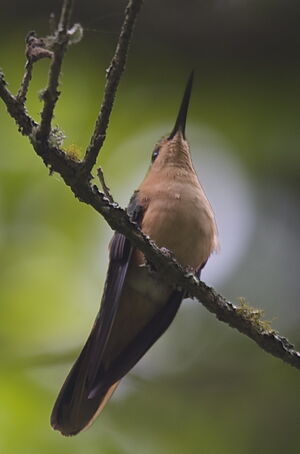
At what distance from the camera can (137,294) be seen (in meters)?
3.80

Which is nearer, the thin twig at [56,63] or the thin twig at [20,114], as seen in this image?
the thin twig at [56,63]

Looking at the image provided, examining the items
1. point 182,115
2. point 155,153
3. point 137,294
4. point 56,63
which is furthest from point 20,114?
point 155,153

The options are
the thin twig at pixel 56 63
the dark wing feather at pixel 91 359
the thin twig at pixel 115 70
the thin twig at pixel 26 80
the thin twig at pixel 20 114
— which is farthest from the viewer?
the dark wing feather at pixel 91 359

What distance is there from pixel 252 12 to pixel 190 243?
1.03m

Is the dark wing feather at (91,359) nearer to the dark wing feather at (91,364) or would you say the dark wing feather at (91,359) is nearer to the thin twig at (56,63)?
the dark wing feather at (91,364)

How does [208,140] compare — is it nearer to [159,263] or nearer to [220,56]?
[220,56]

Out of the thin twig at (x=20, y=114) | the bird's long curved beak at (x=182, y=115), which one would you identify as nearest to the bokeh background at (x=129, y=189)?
the bird's long curved beak at (x=182, y=115)

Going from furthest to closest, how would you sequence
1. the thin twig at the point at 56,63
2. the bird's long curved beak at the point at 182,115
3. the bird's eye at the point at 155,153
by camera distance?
the bird's eye at the point at 155,153 → the bird's long curved beak at the point at 182,115 → the thin twig at the point at 56,63

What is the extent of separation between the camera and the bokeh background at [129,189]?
147 inches

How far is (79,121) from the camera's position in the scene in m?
4.47

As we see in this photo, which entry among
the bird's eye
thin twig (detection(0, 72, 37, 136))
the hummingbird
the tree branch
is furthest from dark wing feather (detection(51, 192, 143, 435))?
thin twig (detection(0, 72, 37, 136))

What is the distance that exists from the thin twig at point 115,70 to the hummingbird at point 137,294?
1172 mm

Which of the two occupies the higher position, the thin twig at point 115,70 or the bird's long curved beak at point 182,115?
the bird's long curved beak at point 182,115

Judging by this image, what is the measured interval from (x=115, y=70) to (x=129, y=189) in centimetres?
310
